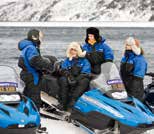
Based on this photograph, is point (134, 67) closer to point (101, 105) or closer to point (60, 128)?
point (101, 105)

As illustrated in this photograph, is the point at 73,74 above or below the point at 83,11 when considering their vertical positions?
above

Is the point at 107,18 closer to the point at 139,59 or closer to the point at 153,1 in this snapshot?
the point at 153,1

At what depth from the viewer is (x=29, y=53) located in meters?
6.19

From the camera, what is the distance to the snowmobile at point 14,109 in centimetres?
496

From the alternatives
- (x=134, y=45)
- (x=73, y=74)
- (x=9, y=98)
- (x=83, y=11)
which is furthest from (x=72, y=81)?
(x=83, y=11)

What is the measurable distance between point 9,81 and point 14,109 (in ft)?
1.40

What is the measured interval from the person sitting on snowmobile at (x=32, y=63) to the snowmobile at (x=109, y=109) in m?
0.58

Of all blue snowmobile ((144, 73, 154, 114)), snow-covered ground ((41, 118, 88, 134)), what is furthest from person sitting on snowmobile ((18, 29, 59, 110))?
blue snowmobile ((144, 73, 154, 114))

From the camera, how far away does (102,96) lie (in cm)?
573

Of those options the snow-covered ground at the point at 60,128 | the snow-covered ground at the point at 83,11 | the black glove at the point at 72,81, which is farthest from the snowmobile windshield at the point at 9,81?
the snow-covered ground at the point at 83,11

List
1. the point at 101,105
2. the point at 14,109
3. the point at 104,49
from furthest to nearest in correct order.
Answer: the point at 104,49
the point at 101,105
the point at 14,109

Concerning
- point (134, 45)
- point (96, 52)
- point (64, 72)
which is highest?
point (134, 45)

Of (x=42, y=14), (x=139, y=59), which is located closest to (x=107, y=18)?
(x=42, y=14)

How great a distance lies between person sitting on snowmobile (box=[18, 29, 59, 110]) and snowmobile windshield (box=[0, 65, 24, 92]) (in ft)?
1.86
